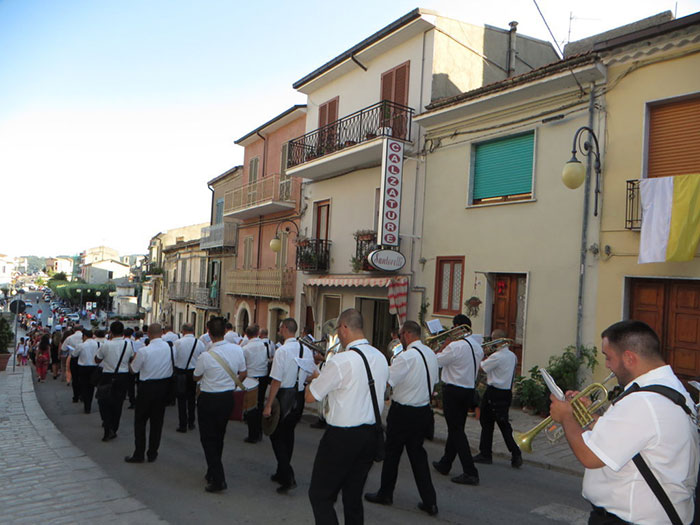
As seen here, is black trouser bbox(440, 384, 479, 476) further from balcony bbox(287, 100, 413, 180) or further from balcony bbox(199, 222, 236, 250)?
balcony bbox(199, 222, 236, 250)

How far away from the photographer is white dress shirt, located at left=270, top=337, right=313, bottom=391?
621 cm

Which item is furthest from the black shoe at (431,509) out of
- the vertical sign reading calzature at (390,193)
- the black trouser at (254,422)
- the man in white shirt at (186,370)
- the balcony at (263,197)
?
the balcony at (263,197)

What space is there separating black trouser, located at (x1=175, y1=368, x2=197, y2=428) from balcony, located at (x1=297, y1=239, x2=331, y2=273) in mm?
8563

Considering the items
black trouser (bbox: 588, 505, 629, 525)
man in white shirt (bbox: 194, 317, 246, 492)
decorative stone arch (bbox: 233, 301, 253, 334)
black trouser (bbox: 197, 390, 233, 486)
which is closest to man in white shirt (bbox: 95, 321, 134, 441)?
man in white shirt (bbox: 194, 317, 246, 492)

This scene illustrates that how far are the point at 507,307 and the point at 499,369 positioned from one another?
208 inches

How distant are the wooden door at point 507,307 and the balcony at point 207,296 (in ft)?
60.0

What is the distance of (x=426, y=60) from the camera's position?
49.3ft

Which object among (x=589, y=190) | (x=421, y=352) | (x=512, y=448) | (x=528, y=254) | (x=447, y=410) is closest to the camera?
(x=421, y=352)

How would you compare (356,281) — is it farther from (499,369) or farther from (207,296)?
(207,296)

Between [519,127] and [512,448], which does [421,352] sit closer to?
[512,448]

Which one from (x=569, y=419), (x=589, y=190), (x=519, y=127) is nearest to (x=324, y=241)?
(x=519, y=127)

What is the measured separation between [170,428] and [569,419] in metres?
8.36

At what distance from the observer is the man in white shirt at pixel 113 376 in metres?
8.71

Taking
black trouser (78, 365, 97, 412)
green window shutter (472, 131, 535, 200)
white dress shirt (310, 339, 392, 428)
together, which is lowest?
black trouser (78, 365, 97, 412)
